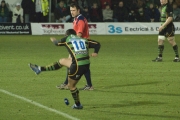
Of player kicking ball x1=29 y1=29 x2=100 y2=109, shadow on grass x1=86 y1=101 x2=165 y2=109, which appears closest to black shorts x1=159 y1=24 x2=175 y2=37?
shadow on grass x1=86 y1=101 x2=165 y2=109

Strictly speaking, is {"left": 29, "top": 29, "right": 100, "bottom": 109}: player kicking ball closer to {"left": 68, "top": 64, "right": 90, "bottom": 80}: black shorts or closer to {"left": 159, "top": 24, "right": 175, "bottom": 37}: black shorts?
{"left": 68, "top": 64, "right": 90, "bottom": 80}: black shorts

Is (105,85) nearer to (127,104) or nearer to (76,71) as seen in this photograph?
(127,104)

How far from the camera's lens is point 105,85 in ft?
48.6

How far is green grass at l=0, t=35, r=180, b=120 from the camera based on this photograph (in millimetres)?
11102

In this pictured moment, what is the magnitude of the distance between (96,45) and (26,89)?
2.39 m

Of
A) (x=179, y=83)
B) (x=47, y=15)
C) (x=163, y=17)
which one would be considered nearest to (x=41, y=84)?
(x=179, y=83)

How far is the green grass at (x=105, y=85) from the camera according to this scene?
11102mm

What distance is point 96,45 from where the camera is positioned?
12453mm

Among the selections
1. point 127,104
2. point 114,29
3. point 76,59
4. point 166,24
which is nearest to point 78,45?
point 76,59

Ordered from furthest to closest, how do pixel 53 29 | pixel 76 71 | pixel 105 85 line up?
pixel 53 29 < pixel 105 85 < pixel 76 71

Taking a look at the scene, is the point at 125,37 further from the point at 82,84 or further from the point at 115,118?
the point at 115,118

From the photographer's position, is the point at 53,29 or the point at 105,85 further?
the point at 53,29

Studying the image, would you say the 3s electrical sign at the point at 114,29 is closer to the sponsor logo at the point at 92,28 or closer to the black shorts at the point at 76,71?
the sponsor logo at the point at 92,28

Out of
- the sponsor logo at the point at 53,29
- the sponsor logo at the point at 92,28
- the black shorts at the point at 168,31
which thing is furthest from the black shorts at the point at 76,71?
the sponsor logo at the point at 92,28
